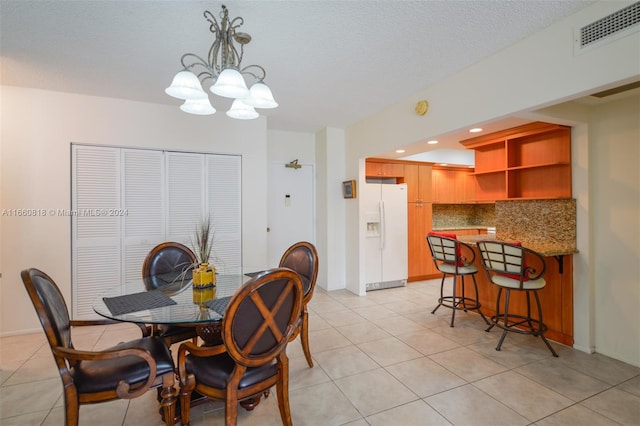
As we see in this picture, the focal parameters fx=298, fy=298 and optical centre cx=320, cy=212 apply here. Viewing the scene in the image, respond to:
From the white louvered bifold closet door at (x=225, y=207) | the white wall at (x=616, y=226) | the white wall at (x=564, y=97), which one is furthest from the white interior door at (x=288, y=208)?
the white wall at (x=616, y=226)

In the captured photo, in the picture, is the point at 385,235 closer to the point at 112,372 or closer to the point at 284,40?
the point at 284,40

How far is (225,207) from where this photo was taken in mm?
4117

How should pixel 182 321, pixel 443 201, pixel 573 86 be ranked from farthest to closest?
pixel 443 201, pixel 573 86, pixel 182 321

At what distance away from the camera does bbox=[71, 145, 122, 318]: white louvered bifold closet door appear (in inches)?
136

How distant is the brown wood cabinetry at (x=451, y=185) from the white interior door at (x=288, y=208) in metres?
2.36

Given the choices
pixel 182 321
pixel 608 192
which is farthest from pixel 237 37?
pixel 608 192

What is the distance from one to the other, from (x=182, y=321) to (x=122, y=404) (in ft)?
3.65

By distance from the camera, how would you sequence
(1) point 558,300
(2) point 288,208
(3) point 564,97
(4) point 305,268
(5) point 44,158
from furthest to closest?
(2) point 288,208, (5) point 44,158, (1) point 558,300, (4) point 305,268, (3) point 564,97

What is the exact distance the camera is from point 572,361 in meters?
2.59

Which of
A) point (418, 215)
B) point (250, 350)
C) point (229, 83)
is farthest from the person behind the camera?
point (418, 215)

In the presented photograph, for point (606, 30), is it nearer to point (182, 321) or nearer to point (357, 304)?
point (182, 321)

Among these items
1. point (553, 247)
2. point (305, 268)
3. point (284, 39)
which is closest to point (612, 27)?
point (553, 247)

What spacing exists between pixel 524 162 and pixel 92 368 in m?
4.37

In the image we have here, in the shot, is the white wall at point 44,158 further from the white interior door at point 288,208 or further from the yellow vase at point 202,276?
the yellow vase at point 202,276
